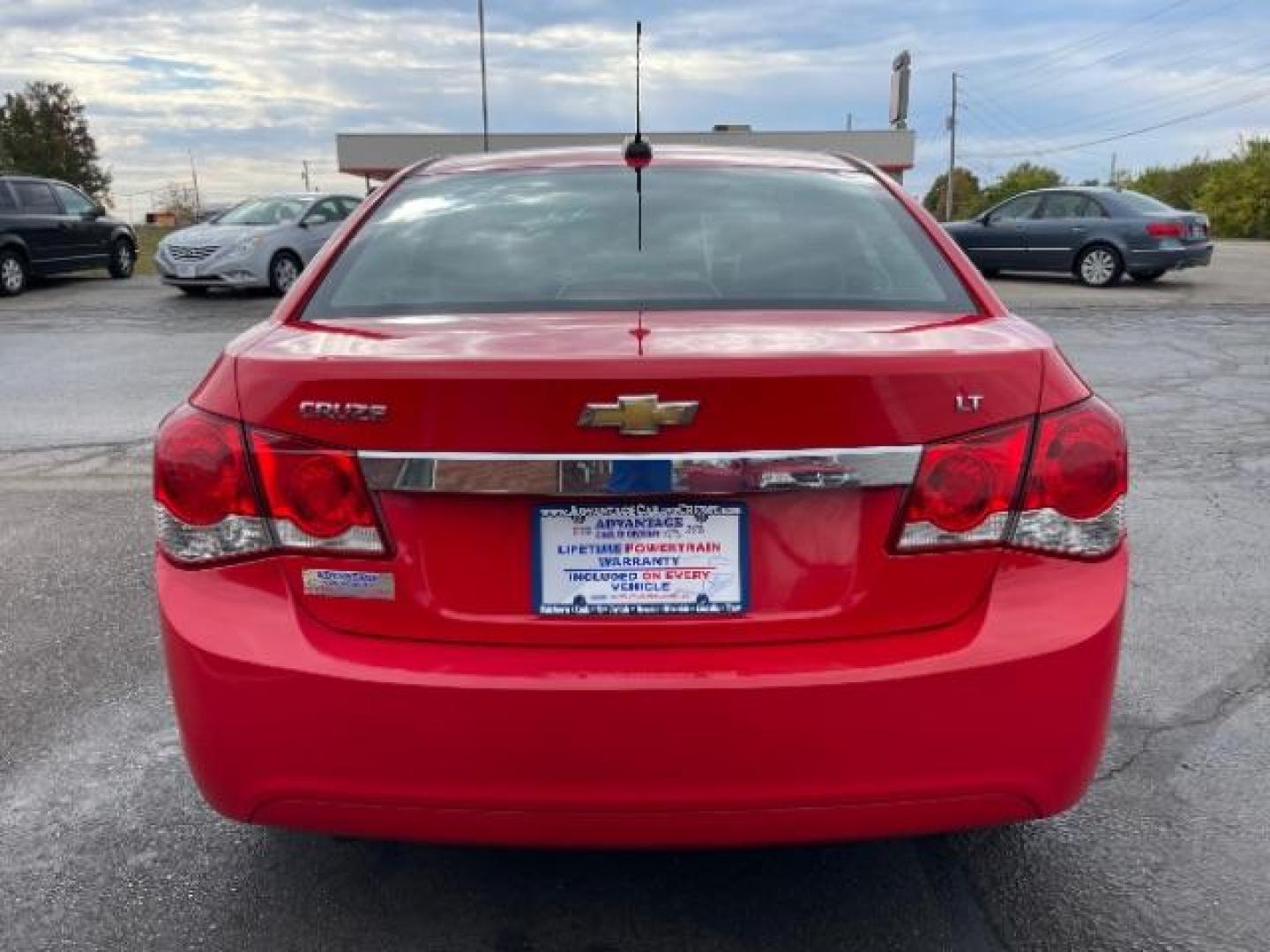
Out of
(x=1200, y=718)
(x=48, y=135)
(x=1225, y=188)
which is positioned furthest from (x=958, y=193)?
(x=1200, y=718)

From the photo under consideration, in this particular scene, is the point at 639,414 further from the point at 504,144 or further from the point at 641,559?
the point at 504,144

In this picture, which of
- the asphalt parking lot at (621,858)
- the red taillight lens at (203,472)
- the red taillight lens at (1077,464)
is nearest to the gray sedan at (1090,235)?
the asphalt parking lot at (621,858)

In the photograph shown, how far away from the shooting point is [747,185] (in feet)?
10.0

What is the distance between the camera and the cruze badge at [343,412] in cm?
194

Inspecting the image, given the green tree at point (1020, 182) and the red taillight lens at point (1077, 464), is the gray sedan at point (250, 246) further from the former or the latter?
the green tree at point (1020, 182)

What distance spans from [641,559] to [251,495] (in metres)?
0.69

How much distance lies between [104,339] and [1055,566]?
40.9ft

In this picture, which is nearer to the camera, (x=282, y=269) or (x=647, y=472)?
(x=647, y=472)

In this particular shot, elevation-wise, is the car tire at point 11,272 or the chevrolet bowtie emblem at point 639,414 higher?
the chevrolet bowtie emblem at point 639,414

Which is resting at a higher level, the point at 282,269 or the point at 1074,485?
the point at 1074,485

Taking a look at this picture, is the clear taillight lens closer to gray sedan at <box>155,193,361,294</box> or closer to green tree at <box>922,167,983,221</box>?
gray sedan at <box>155,193,361,294</box>

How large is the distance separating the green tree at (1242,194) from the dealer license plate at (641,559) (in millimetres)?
50045

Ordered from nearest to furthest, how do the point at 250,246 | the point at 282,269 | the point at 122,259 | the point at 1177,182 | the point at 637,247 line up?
1. the point at 637,247
2. the point at 250,246
3. the point at 282,269
4. the point at 122,259
5. the point at 1177,182

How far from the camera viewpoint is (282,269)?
17031 millimetres
